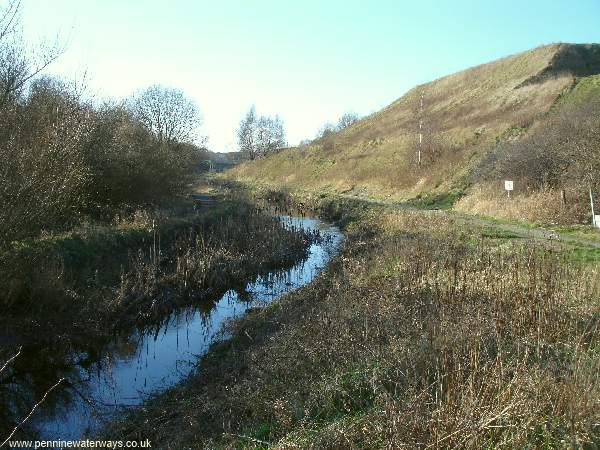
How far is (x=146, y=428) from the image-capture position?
19.8 feet

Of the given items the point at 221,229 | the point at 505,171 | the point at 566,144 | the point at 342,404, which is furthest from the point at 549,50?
the point at 342,404

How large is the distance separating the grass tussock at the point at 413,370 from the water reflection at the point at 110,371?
2.19ft

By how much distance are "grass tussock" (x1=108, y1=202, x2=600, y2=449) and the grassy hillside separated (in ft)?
64.3

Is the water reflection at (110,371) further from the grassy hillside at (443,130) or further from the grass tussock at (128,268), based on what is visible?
the grassy hillside at (443,130)

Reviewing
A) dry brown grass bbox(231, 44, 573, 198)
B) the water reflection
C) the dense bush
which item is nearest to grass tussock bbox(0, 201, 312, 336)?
the water reflection

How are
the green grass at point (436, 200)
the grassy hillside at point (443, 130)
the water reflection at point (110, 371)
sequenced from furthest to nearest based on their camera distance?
the grassy hillside at point (443, 130), the green grass at point (436, 200), the water reflection at point (110, 371)

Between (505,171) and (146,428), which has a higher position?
(505,171)

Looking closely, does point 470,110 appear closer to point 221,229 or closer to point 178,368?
point 221,229

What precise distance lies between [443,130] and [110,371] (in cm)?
3663

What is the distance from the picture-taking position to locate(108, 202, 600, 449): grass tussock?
3.56 m

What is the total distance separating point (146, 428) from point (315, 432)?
2937mm

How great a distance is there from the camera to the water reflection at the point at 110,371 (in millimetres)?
6805

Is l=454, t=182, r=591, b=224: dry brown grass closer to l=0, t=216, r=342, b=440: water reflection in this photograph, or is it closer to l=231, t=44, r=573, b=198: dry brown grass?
l=231, t=44, r=573, b=198: dry brown grass

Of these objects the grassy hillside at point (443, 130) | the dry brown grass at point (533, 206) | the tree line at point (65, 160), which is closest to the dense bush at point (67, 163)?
the tree line at point (65, 160)
